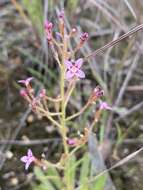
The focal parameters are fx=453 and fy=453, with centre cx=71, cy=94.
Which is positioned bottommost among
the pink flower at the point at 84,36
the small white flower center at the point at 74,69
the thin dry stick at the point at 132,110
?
the thin dry stick at the point at 132,110

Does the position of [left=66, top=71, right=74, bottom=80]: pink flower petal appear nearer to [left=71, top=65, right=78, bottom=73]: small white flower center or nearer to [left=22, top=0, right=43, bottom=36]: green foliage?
[left=71, top=65, right=78, bottom=73]: small white flower center

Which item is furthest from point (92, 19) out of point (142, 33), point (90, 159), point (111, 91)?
point (90, 159)

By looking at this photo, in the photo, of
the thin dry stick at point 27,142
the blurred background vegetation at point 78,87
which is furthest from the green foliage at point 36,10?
the thin dry stick at point 27,142

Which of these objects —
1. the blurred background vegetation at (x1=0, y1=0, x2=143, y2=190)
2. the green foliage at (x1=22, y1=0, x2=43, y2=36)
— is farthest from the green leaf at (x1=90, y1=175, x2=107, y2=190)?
the green foliage at (x1=22, y1=0, x2=43, y2=36)

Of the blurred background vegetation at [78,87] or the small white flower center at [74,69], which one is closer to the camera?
the small white flower center at [74,69]

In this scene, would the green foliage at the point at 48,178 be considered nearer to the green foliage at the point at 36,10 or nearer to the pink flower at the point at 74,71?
the pink flower at the point at 74,71

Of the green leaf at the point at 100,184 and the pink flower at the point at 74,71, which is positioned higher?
the pink flower at the point at 74,71

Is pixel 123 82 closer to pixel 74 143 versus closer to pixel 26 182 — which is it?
pixel 26 182

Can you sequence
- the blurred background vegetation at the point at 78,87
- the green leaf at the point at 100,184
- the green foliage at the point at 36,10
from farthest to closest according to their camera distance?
the green foliage at the point at 36,10, the blurred background vegetation at the point at 78,87, the green leaf at the point at 100,184
